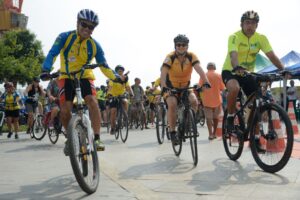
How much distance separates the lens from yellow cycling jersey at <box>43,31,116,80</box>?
225 inches

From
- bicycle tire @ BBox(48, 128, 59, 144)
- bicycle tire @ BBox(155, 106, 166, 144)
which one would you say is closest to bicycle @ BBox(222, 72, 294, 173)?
bicycle tire @ BBox(155, 106, 166, 144)

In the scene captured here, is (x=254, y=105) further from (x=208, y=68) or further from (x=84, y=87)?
(x=208, y=68)

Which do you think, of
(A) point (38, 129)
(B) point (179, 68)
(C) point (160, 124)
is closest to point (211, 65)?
(C) point (160, 124)

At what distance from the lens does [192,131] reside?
6.65 meters

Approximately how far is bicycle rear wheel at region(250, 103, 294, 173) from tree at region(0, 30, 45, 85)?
30286 millimetres

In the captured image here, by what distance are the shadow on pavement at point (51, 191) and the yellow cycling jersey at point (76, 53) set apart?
1.41 m

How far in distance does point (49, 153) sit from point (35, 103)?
17.3ft

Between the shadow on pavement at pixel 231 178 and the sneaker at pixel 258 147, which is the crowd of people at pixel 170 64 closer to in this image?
the sneaker at pixel 258 147

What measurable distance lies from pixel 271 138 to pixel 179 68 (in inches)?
100

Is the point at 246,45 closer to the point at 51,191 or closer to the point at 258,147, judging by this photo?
the point at 258,147

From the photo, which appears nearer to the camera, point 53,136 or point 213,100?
point 53,136

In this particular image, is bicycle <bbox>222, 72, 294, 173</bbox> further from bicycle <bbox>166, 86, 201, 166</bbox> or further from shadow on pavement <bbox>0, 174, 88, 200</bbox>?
shadow on pavement <bbox>0, 174, 88, 200</bbox>

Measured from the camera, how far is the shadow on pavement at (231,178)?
4.78 meters

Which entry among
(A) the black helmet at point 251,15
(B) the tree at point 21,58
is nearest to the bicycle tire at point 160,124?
(A) the black helmet at point 251,15
